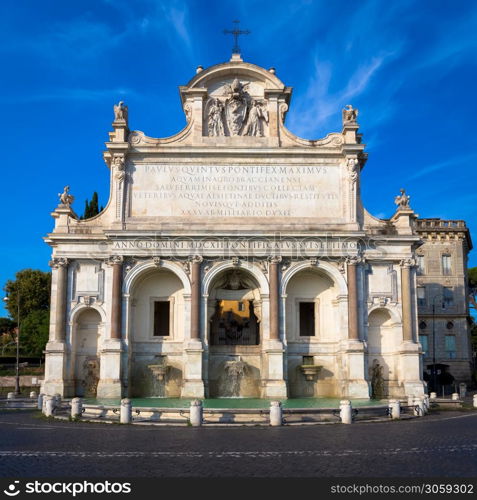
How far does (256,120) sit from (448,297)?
30.8 m

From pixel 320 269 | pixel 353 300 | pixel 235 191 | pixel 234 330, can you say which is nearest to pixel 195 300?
pixel 234 330

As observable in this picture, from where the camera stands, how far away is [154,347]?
37.7 metres

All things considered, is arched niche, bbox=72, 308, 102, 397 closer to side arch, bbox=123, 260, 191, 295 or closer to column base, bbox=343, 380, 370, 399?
side arch, bbox=123, 260, 191, 295

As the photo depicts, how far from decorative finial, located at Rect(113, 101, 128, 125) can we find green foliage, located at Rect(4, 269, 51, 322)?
44277 millimetres

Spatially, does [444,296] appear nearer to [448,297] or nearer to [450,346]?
[448,297]

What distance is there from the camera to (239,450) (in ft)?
56.5

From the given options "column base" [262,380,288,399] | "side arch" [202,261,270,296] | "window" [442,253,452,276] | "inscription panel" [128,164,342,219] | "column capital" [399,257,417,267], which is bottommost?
"column base" [262,380,288,399]

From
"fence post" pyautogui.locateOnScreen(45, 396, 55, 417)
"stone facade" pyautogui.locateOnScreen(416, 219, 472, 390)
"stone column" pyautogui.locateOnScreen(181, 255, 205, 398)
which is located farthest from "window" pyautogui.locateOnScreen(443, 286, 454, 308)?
"fence post" pyautogui.locateOnScreen(45, 396, 55, 417)

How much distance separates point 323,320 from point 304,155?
31.4 feet

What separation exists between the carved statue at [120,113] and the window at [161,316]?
421 inches

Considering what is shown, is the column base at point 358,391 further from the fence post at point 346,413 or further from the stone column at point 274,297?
the fence post at point 346,413

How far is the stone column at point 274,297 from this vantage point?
118 ft

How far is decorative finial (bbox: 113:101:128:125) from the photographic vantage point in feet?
126

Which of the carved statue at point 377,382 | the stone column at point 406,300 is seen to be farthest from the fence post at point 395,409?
the stone column at point 406,300
